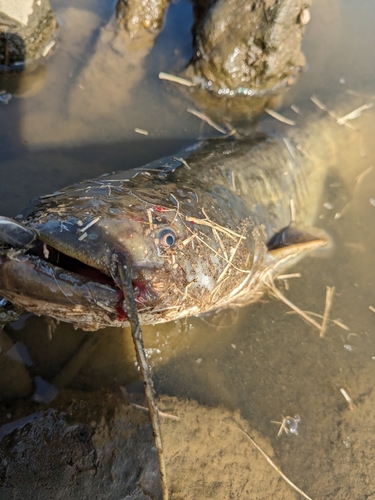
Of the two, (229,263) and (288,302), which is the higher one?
(229,263)

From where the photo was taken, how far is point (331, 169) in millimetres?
4715

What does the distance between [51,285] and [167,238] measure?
2.19 ft

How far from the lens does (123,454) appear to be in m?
2.52

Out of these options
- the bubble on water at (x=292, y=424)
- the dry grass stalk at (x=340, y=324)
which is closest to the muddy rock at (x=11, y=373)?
the bubble on water at (x=292, y=424)

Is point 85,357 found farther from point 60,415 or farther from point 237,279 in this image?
point 237,279

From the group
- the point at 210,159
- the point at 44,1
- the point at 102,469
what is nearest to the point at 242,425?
the point at 102,469

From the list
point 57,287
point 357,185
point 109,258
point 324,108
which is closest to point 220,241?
point 109,258

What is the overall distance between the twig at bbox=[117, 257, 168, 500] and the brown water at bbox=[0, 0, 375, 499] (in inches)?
59.0

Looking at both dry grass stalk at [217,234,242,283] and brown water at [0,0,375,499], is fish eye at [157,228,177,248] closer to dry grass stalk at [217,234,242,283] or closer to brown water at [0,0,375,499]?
dry grass stalk at [217,234,242,283]

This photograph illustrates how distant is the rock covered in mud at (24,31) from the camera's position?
13.0 feet

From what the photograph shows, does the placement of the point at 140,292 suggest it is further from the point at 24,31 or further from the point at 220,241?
the point at 24,31

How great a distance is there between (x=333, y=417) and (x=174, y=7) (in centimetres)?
507

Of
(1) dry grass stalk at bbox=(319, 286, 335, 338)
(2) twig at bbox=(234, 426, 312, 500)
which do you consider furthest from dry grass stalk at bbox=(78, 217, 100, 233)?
(1) dry grass stalk at bbox=(319, 286, 335, 338)

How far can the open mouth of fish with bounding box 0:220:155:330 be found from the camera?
1831 millimetres
